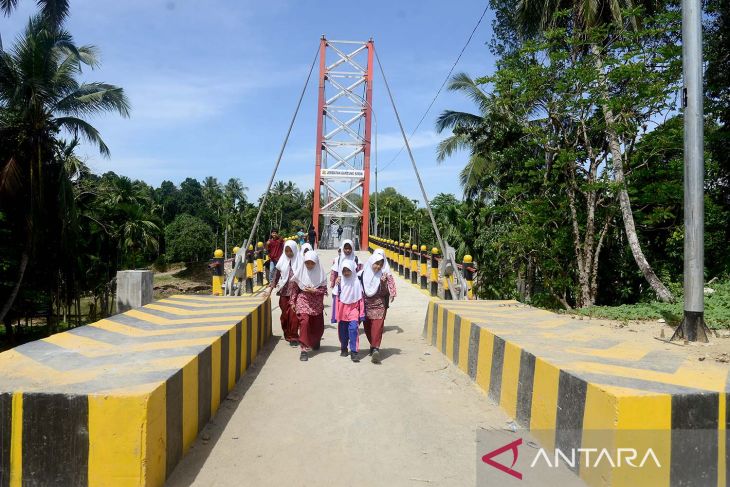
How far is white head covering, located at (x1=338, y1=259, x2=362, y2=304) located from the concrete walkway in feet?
2.49

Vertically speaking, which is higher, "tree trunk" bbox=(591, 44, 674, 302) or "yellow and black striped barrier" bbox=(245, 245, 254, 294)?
"tree trunk" bbox=(591, 44, 674, 302)

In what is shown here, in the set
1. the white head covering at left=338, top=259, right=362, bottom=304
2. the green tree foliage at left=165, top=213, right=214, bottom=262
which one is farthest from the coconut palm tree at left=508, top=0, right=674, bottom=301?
the green tree foliage at left=165, top=213, right=214, bottom=262

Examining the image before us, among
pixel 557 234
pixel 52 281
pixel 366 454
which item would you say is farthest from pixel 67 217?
pixel 366 454

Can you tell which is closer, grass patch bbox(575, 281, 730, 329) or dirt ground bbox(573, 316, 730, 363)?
dirt ground bbox(573, 316, 730, 363)

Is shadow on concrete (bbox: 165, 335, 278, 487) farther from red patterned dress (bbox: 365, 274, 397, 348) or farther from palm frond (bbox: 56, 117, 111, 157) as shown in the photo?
palm frond (bbox: 56, 117, 111, 157)

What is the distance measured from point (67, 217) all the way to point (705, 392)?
18647mm

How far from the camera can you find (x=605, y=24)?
1205 centimetres

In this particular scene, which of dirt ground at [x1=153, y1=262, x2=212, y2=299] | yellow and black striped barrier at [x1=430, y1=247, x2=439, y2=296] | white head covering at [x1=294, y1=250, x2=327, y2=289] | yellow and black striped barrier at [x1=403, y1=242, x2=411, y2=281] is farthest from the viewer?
dirt ground at [x1=153, y1=262, x2=212, y2=299]

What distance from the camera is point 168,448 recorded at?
141 inches

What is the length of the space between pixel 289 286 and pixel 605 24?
9101mm

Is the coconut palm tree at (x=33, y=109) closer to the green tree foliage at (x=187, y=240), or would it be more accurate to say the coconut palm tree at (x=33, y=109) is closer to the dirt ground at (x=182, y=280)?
the dirt ground at (x=182, y=280)

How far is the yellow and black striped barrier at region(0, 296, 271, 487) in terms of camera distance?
322cm

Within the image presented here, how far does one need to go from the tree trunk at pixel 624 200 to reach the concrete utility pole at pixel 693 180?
17.3 ft

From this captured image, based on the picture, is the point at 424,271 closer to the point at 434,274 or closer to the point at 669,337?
the point at 434,274
